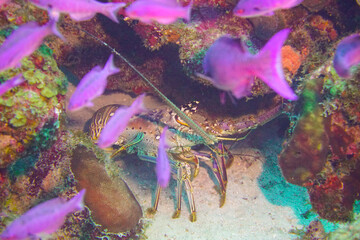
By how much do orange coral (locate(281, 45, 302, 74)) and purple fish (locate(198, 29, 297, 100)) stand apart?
2.00 metres

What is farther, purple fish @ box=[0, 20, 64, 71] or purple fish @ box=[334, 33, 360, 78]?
purple fish @ box=[334, 33, 360, 78]

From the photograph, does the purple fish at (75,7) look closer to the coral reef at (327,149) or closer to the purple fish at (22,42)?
the purple fish at (22,42)

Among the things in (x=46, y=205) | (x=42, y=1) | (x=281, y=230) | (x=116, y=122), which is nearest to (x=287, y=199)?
(x=281, y=230)

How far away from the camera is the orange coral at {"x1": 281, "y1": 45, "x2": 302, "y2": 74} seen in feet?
11.1

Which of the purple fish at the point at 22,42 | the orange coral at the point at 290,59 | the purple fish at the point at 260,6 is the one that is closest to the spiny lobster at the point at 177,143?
the orange coral at the point at 290,59

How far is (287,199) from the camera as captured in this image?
4.25 metres

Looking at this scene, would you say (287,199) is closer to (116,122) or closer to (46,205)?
(116,122)

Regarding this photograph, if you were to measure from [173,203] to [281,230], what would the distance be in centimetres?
207

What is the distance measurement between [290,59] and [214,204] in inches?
119


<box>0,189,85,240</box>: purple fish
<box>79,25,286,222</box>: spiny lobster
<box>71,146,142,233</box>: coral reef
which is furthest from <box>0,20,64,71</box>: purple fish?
<box>79,25,286,222</box>: spiny lobster

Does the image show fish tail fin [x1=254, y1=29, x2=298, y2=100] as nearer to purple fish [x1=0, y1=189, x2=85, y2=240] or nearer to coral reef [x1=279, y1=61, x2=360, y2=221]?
coral reef [x1=279, y1=61, x2=360, y2=221]

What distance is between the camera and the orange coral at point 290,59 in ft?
11.1

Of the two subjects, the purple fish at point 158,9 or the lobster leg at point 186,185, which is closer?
the purple fish at point 158,9

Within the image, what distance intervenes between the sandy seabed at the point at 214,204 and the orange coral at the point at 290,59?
2.38 metres
